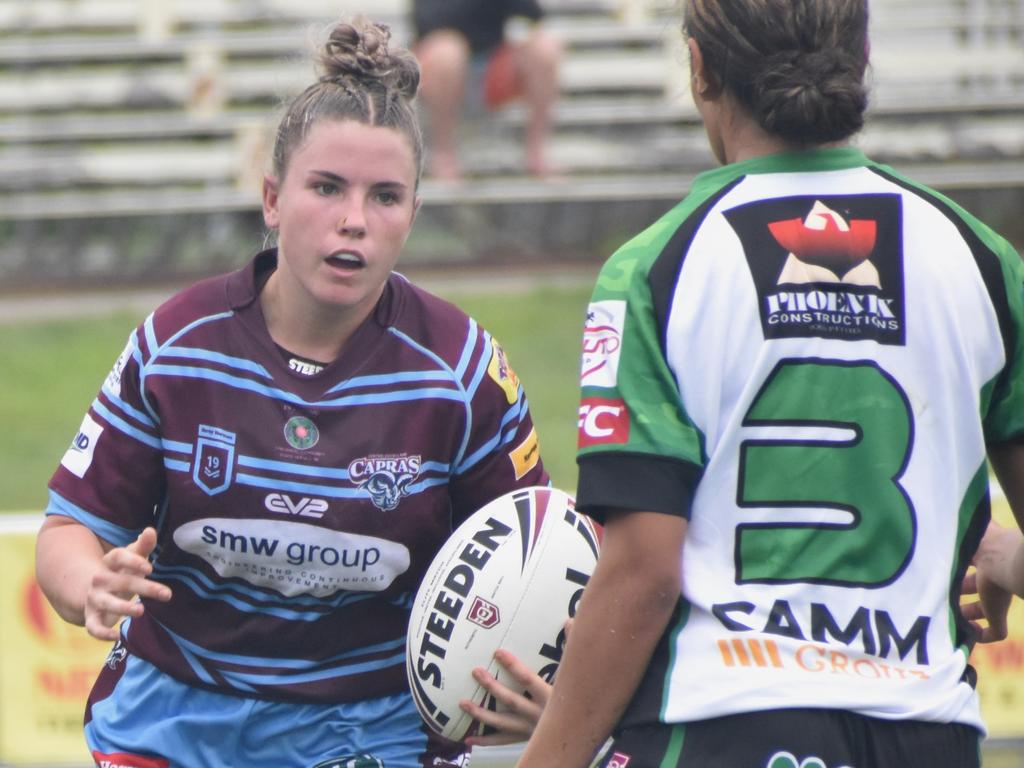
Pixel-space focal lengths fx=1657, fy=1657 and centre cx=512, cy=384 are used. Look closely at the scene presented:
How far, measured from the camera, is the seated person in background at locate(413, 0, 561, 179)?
31.7ft

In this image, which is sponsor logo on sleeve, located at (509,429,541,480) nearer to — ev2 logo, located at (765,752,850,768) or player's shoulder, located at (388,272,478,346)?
player's shoulder, located at (388,272,478,346)

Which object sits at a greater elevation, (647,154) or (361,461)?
(361,461)

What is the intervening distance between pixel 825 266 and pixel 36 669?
3.86 meters

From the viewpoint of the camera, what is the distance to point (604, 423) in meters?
2.24

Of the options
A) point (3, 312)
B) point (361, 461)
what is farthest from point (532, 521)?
point (3, 312)

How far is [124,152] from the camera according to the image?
10.7m

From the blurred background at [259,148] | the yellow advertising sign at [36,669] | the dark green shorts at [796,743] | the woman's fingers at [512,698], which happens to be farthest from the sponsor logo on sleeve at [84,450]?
the blurred background at [259,148]

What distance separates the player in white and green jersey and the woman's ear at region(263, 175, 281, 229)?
3.00 ft

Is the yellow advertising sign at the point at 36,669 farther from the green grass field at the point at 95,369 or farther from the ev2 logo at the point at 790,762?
the ev2 logo at the point at 790,762

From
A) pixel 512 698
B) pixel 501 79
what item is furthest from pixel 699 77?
pixel 501 79

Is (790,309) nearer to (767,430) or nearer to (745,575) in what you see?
(767,430)

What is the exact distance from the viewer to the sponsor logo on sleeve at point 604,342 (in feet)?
7.34

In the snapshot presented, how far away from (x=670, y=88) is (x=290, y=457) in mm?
8561

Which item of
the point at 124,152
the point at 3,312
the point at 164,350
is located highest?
the point at 164,350
